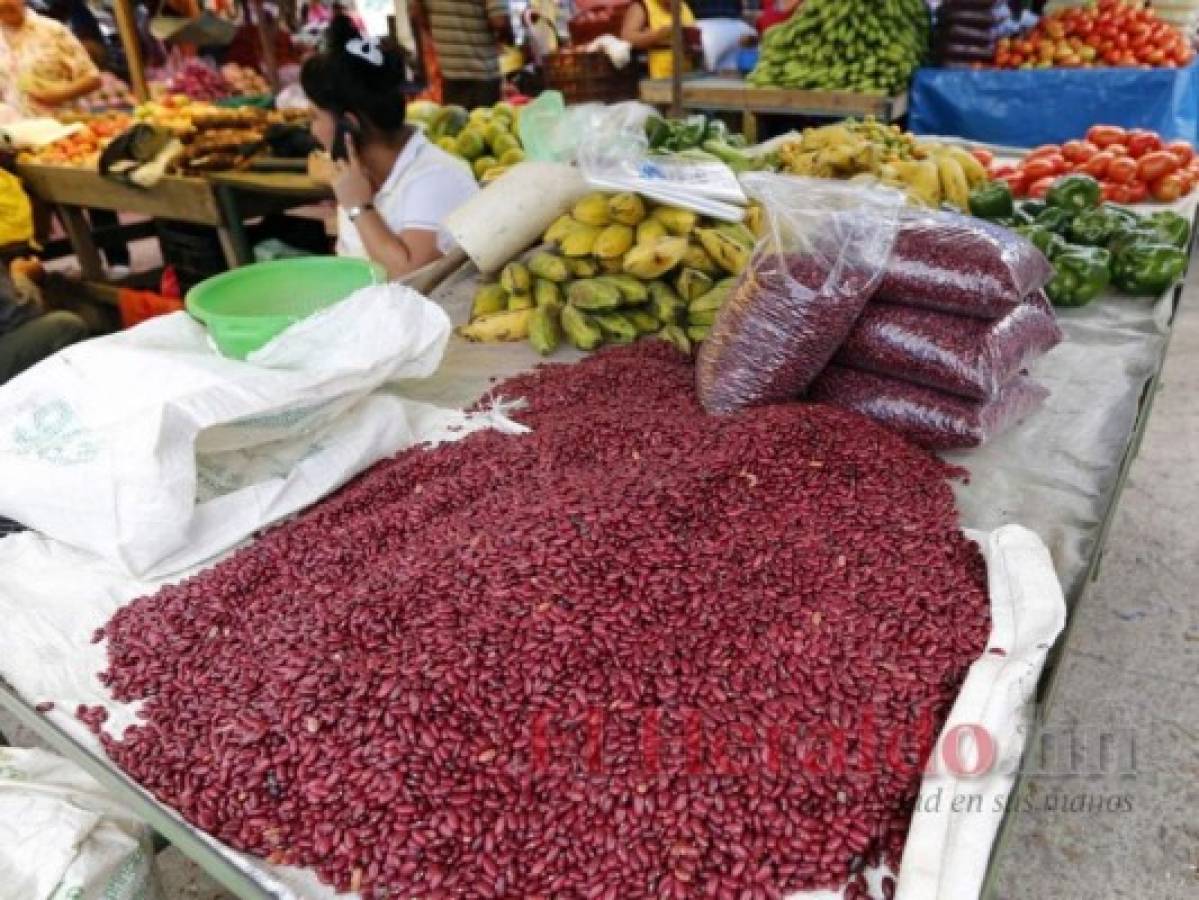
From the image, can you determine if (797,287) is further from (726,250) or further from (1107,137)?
(1107,137)

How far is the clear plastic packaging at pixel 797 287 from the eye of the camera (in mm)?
1424

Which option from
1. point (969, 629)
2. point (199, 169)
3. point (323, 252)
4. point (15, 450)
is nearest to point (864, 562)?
point (969, 629)

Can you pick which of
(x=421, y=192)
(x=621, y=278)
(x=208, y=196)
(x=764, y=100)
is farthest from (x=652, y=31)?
(x=621, y=278)

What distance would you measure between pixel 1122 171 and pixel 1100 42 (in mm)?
2247

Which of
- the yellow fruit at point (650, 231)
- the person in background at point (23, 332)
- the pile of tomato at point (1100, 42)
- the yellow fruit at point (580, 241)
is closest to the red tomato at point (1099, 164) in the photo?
the pile of tomato at point (1100, 42)

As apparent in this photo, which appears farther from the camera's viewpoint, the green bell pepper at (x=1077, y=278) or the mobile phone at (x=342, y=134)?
the mobile phone at (x=342, y=134)

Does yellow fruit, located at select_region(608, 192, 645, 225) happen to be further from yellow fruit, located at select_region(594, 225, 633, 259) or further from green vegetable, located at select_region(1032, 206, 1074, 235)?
green vegetable, located at select_region(1032, 206, 1074, 235)

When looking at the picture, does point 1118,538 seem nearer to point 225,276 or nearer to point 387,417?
point 387,417

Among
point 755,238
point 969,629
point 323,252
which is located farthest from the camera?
point 323,252

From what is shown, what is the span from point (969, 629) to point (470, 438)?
0.88 m

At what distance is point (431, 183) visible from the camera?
2.61m

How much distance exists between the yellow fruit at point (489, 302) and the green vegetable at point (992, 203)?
1435 millimetres

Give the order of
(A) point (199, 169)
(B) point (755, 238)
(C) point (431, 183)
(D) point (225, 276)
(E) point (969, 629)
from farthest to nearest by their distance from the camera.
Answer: (A) point (199, 169) → (C) point (431, 183) → (B) point (755, 238) → (D) point (225, 276) → (E) point (969, 629)

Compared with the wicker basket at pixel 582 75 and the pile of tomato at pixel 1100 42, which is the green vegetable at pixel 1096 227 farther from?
the wicker basket at pixel 582 75
